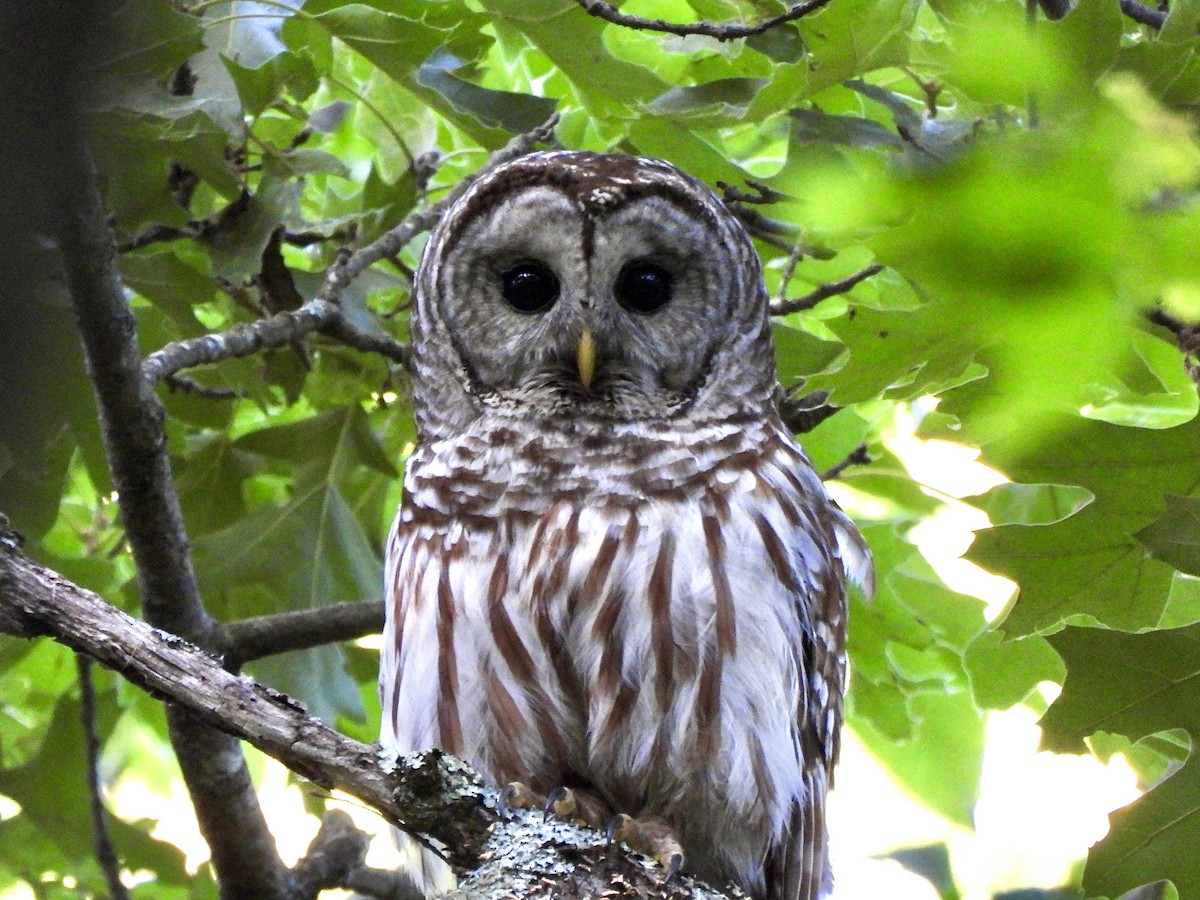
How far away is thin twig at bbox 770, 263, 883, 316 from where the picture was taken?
10.1 feet

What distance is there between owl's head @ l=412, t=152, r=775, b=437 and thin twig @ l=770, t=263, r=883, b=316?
0.24 feet

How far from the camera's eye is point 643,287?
3145 mm

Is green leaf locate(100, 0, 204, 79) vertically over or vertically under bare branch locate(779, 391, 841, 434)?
over

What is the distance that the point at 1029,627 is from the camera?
2.46 m

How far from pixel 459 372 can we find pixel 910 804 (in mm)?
1802

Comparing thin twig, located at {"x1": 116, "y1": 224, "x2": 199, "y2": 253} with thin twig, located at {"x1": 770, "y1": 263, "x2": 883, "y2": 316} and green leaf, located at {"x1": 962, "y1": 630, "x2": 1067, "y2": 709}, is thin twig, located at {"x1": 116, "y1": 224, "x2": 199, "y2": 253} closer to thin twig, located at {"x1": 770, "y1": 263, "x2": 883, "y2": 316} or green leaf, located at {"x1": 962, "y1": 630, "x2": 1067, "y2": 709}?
thin twig, located at {"x1": 770, "y1": 263, "x2": 883, "y2": 316}

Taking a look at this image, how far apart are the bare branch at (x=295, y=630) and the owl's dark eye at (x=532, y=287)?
760mm

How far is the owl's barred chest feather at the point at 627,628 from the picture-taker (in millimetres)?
2635

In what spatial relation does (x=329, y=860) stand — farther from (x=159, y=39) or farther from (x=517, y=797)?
(x=159, y=39)

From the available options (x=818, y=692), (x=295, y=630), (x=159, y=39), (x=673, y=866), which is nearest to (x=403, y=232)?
(x=159, y=39)

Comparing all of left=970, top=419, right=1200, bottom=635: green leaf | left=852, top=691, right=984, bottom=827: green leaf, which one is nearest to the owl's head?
left=970, top=419, right=1200, bottom=635: green leaf

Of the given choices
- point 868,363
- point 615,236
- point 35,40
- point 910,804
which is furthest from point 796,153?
point 35,40

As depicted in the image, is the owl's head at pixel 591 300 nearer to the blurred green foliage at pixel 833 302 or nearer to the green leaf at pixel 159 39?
the blurred green foliage at pixel 833 302

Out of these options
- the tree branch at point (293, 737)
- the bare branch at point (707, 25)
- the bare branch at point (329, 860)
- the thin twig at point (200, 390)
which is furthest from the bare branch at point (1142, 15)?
the bare branch at point (329, 860)
